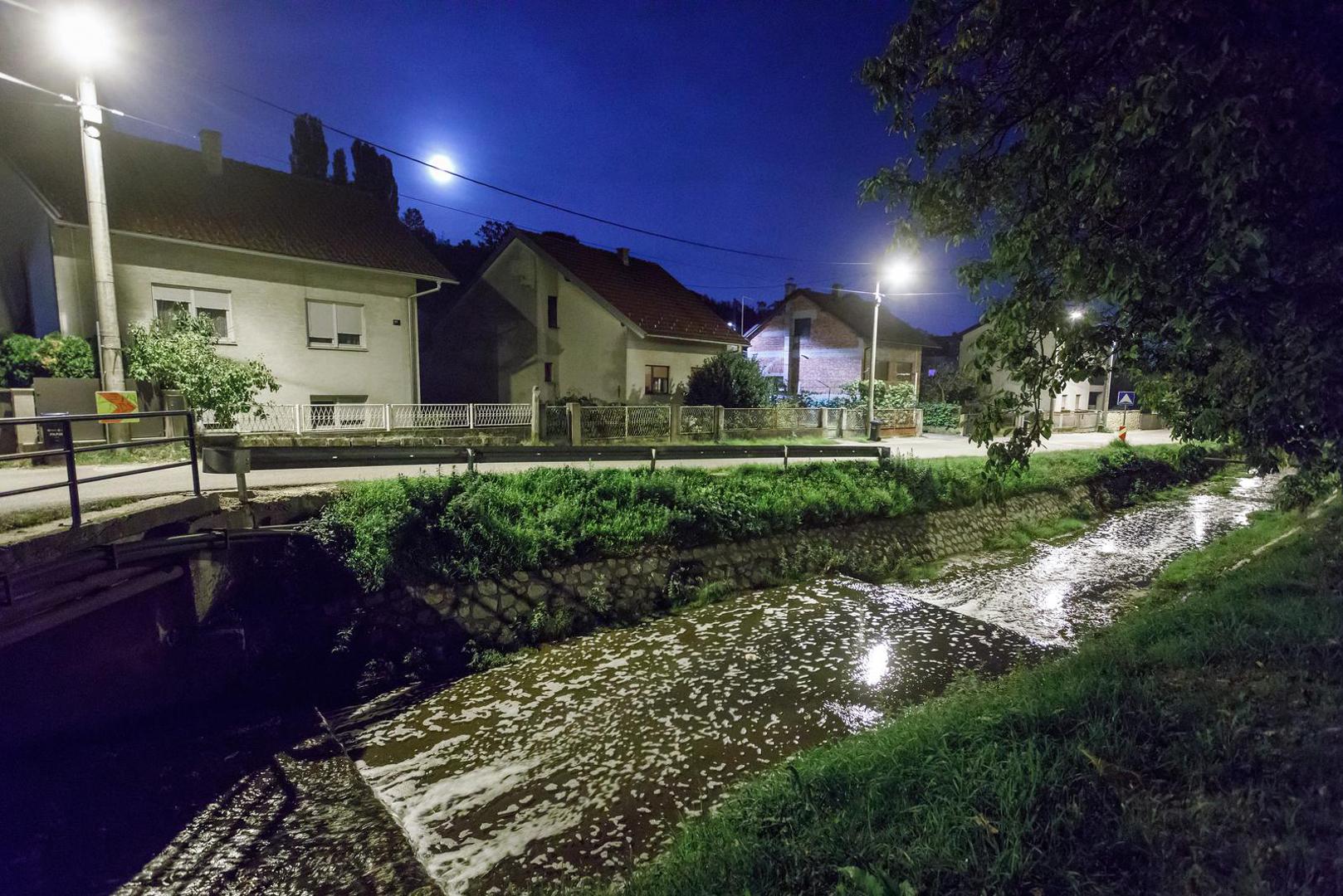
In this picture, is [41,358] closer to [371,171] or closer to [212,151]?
[212,151]

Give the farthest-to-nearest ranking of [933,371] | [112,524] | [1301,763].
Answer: [933,371] < [112,524] < [1301,763]

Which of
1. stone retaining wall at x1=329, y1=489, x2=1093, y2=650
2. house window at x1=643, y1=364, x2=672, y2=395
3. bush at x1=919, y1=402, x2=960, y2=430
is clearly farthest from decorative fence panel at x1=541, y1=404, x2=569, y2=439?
bush at x1=919, y1=402, x2=960, y2=430

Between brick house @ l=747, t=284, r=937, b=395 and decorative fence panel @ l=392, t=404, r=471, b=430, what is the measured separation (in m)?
21.4

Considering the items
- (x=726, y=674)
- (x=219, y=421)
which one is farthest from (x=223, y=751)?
(x=219, y=421)

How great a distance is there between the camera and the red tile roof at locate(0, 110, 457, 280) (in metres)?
14.9

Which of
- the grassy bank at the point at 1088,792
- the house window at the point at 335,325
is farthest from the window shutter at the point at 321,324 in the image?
the grassy bank at the point at 1088,792

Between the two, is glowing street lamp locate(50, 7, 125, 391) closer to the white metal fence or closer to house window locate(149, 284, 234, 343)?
the white metal fence

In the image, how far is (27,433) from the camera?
1098 cm

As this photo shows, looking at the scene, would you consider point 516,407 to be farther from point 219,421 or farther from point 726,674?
point 726,674

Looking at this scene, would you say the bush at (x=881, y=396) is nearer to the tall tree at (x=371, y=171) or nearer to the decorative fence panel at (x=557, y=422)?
the decorative fence panel at (x=557, y=422)

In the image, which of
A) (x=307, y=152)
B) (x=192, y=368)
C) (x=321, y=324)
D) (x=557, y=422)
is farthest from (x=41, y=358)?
(x=307, y=152)

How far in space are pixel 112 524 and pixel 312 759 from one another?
9.94 feet

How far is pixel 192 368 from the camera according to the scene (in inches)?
540

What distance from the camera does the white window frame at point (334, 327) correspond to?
57.8ft
